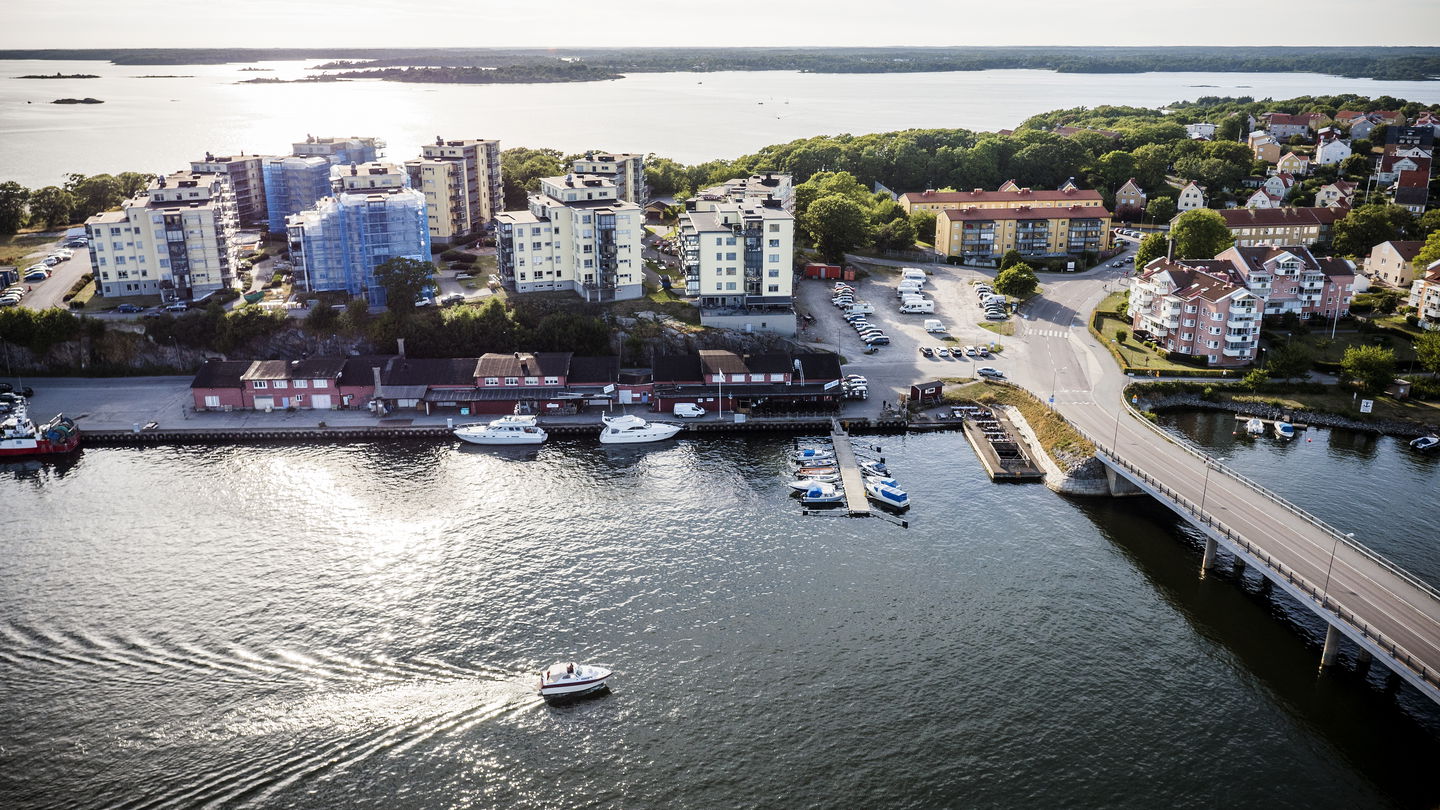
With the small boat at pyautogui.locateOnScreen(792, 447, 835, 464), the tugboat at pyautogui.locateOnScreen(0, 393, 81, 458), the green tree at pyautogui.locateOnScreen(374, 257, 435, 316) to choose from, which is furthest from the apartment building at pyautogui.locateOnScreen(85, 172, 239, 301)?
the small boat at pyautogui.locateOnScreen(792, 447, 835, 464)

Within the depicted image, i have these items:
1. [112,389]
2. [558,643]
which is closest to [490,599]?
[558,643]

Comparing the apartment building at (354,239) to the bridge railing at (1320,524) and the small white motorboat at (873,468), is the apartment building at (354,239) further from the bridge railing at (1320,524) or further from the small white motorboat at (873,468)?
the bridge railing at (1320,524)

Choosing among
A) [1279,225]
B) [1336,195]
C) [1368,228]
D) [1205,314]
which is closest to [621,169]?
[1205,314]

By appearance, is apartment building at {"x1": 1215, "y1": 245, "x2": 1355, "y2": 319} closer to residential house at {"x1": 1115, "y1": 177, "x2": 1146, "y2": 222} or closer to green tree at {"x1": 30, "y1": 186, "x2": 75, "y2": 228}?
residential house at {"x1": 1115, "y1": 177, "x2": 1146, "y2": 222}

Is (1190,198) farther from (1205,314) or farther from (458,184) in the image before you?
(458,184)

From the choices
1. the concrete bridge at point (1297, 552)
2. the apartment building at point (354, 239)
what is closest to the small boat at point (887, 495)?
the concrete bridge at point (1297, 552)

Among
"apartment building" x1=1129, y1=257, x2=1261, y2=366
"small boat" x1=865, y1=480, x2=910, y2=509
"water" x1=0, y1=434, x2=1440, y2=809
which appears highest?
"apartment building" x1=1129, y1=257, x2=1261, y2=366
